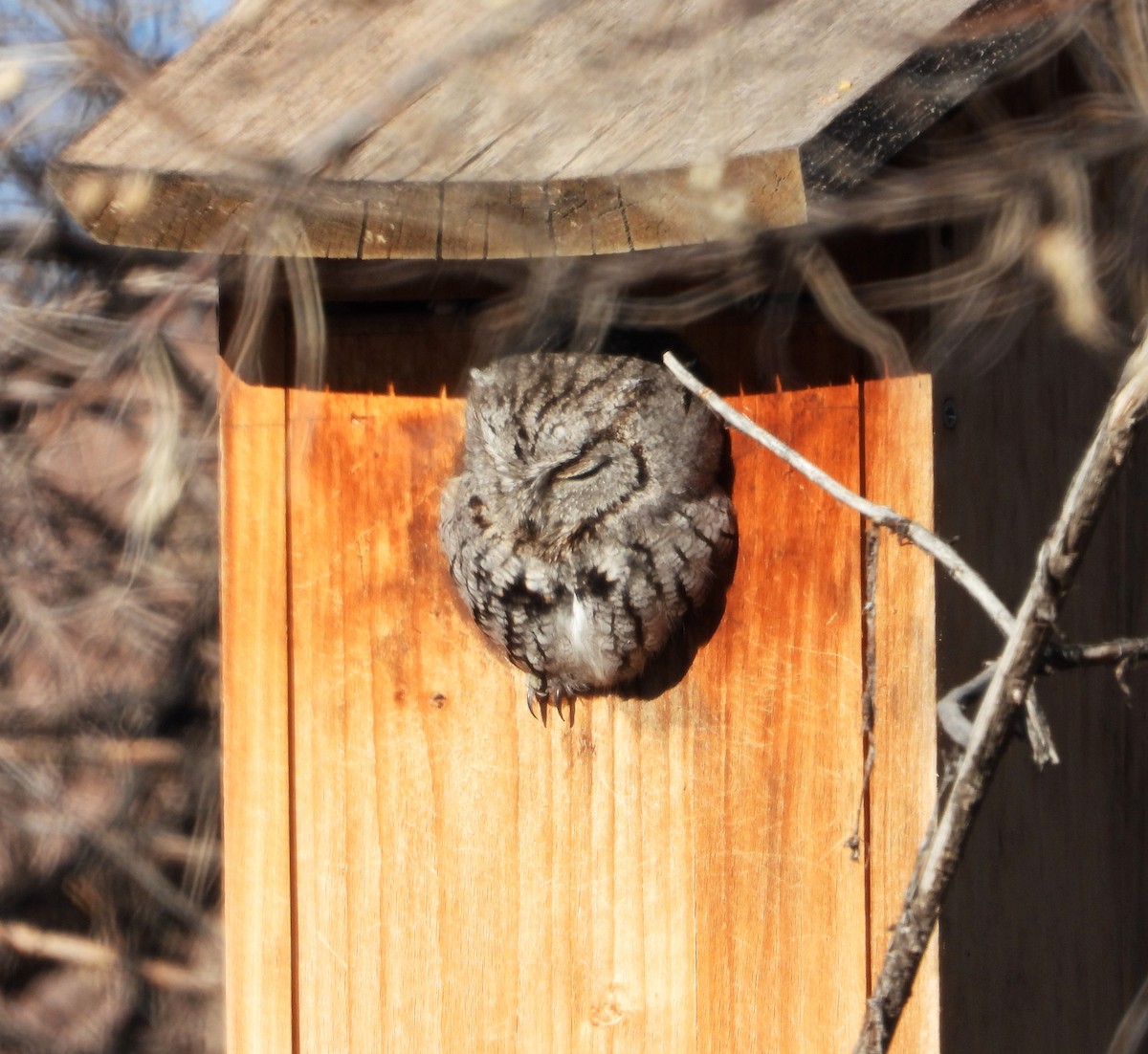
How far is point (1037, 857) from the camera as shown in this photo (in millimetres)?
1820

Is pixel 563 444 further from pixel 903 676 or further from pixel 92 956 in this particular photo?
pixel 92 956

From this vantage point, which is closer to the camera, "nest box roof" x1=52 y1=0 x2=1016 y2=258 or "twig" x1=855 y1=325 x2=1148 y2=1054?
"twig" x1=855 y1=325 x2=1148 y2=1054

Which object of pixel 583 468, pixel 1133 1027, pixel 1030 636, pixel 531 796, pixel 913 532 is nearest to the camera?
pixel 1030 636

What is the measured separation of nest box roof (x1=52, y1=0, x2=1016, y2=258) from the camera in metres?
1.27

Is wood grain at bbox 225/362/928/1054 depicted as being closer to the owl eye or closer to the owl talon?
the owl talon

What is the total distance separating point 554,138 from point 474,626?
0.66 m

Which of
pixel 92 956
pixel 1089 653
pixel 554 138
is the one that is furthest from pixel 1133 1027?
pixel 92 956

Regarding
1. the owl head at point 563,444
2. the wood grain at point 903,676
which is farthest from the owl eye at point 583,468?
the wood grain at point 903,676

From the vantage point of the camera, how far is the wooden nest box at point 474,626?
53.0 inches

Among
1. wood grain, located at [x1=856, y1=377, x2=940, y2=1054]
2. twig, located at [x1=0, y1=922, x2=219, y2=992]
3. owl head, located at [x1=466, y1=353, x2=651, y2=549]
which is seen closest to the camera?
wood grain, located at [x1=856, y1=377, x2=940, y2=1054]

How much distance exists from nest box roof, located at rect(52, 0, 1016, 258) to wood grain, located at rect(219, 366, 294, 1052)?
17.0 inches

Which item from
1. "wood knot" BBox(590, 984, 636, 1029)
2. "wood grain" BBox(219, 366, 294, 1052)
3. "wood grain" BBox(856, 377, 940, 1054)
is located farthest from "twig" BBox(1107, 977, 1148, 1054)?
"wood grain" BBox(219, 366, 294, 1052)

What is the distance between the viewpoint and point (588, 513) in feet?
5.56

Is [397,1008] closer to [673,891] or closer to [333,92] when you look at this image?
[673,891]
